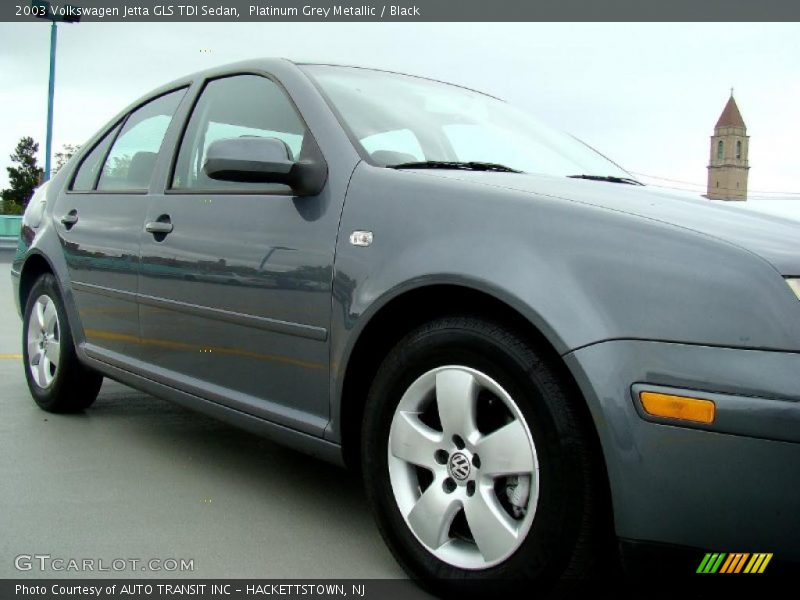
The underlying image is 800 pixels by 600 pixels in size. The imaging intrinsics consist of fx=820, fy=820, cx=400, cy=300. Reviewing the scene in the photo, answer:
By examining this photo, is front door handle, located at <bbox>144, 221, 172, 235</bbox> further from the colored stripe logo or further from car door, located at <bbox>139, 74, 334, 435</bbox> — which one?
the colored stripe logo

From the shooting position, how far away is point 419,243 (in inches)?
84.0

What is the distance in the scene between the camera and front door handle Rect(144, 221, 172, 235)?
3.03 m

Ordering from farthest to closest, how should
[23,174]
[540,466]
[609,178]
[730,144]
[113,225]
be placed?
[730,144]
[23,174]
[113,225]
[609,178]
[540,466]

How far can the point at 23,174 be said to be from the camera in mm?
88625

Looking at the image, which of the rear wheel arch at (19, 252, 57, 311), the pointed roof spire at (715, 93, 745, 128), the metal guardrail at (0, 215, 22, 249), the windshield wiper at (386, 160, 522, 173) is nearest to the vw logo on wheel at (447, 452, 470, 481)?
the windshield wiper at (386, 160, 522, 173)

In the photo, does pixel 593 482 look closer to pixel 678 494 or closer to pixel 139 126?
pixel 678 494

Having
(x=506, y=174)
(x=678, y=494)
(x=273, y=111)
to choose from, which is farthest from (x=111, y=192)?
(x=678, y=494)

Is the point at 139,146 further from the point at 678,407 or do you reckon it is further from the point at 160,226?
the point at 678,407

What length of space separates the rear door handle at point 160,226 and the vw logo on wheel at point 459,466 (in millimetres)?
1535

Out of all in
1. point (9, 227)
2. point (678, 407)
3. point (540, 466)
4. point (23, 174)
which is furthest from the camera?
point (23, 174)

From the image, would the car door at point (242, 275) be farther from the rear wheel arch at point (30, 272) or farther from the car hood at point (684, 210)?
the rear wheel arch at point (30, 272)

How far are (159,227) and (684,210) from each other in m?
1.93

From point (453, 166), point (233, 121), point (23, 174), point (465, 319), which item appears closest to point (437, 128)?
point (453, 166)

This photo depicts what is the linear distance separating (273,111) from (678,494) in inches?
76.2
